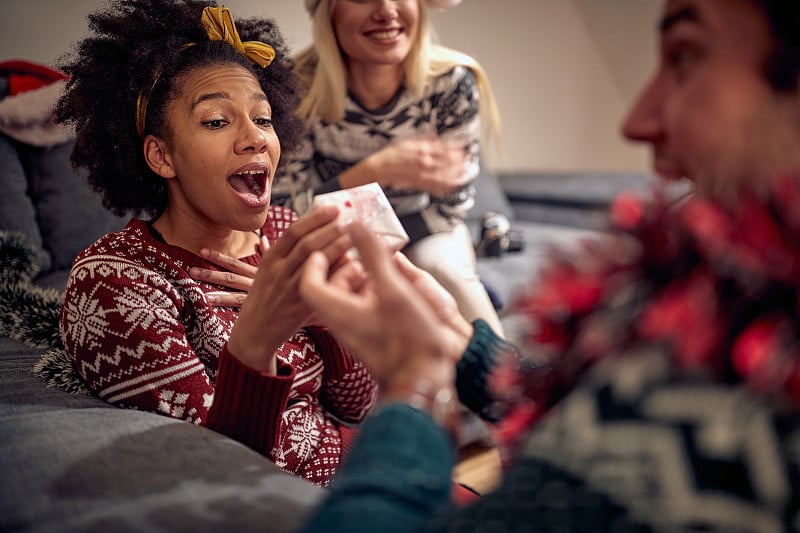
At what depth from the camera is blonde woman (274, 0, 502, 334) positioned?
202cm

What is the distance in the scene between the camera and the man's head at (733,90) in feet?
1.72

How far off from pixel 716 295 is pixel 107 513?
22.6 inches

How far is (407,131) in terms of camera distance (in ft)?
7.01

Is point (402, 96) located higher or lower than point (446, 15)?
lower

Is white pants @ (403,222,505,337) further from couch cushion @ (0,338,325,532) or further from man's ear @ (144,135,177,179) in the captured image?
couch cushion @ (0,338,325,532)

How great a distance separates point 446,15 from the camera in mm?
3260

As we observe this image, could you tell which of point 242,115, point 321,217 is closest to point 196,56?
point 242,115

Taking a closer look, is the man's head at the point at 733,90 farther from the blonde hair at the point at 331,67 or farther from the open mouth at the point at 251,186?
the blonde hair at the point at 331,67

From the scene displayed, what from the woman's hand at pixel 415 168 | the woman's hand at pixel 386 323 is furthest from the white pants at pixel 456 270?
the woman's hand at pixel 386 323

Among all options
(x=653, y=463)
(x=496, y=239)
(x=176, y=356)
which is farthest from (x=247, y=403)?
(x=496, y=239)

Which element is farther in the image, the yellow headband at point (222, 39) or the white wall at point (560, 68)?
the white wall at point (560, 68)

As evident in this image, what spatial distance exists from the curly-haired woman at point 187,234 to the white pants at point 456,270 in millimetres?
717

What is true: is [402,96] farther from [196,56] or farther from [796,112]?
[796,112]

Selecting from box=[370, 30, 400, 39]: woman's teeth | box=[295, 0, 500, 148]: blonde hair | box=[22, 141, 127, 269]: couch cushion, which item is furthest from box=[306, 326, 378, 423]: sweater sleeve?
box=[370, 30, 400, 39]: woman's teeth
